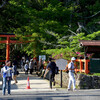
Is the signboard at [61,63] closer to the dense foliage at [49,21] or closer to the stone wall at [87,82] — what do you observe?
the stone wall at [87,82]

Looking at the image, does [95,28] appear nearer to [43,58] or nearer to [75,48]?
[43,58]

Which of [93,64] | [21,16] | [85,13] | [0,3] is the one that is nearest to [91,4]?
[85,13]

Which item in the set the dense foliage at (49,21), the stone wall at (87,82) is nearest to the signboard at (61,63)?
the stone wall at (87,82)

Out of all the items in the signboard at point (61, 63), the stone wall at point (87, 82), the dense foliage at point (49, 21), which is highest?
the dense foliage at point (49, 21)

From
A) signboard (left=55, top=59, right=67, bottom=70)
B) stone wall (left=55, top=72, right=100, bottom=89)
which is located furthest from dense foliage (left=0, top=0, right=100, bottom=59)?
stone wall (left=55, top=72, right=100, bottom=89)

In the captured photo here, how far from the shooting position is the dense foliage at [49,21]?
95.8 feet

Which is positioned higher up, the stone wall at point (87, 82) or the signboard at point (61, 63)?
the signboard at point (61, 63)

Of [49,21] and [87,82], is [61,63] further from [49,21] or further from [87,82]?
[49,21]

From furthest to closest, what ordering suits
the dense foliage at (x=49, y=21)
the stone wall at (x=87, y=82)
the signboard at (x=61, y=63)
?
the dense foliage at (x=49, y=21) → the signboard at (x=61, y=63) → the stone wall at (x=87, y=82)

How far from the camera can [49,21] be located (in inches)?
1157

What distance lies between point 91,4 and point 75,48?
53.6ft

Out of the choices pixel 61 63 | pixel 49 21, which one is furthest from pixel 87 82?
pixel 49 21

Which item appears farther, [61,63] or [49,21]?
[49,21]

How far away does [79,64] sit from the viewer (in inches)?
797
